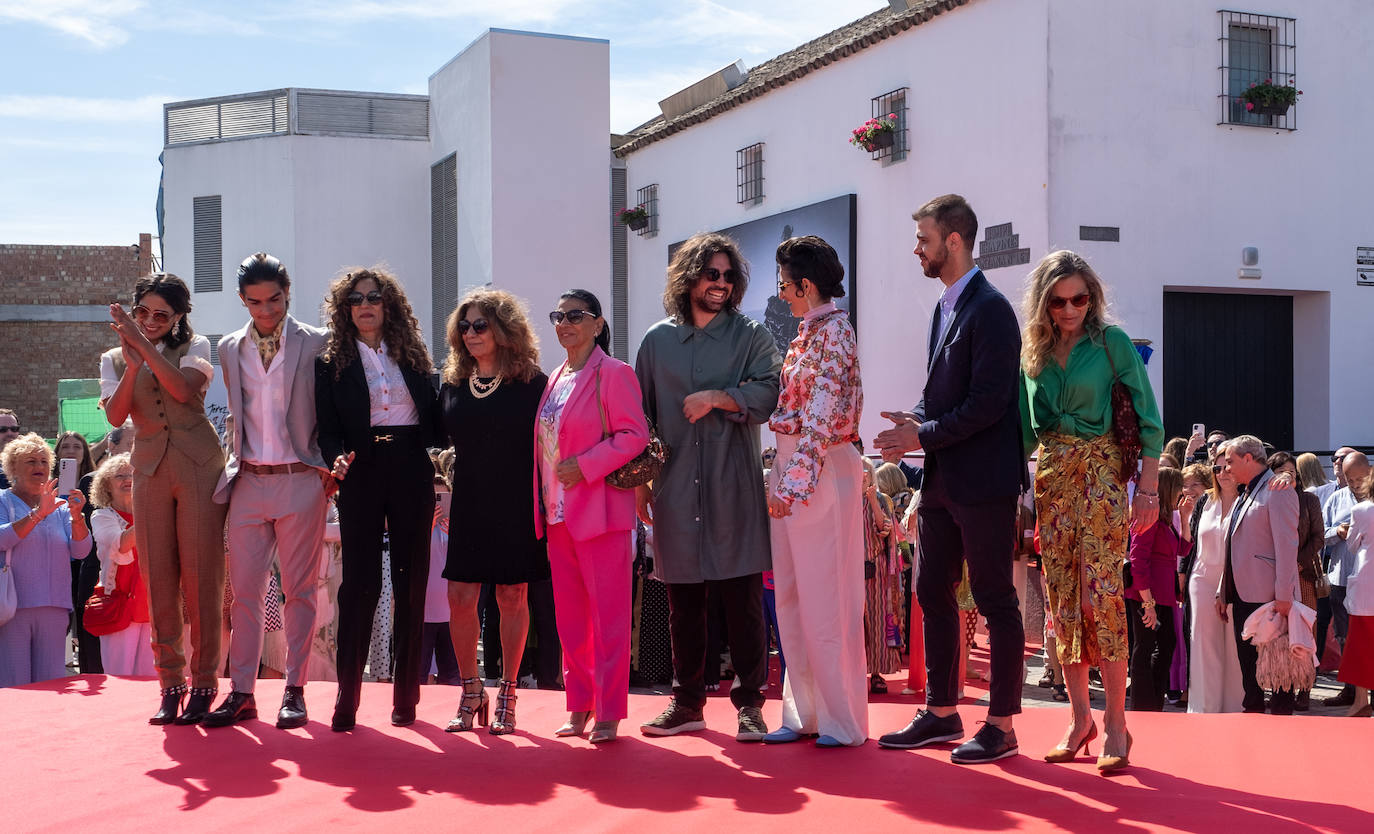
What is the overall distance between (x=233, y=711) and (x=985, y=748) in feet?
9.22

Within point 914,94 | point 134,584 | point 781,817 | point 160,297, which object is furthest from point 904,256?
point 781,817

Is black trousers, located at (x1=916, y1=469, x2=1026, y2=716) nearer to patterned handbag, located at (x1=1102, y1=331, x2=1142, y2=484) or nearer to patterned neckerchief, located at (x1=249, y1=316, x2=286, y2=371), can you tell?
patterned handbag, located at (x1=1102, y1=331, x2=1142, y2=484)

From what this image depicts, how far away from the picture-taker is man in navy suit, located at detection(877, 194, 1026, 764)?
4328mm

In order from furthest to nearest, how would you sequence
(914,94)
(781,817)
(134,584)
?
(914,94), (134,584), (781,817)

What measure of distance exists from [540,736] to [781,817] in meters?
1.49

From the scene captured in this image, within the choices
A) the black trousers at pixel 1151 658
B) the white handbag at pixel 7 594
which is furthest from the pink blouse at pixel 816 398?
the white handbag at pixel 7 594

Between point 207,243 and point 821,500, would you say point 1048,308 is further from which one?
point 207,243

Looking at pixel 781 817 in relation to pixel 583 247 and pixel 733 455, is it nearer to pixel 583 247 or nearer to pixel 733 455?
pixel 733 455

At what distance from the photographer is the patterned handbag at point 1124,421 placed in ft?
14.1

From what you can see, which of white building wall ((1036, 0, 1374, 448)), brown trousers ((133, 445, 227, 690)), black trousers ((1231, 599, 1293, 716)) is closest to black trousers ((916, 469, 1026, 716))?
brown trousers ((133, 445, 227, 690))

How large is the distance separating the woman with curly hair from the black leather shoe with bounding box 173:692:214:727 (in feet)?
1.76

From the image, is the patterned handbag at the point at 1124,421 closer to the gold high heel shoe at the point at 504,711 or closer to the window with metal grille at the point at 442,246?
the gold high heel shoe at the point at 504,711

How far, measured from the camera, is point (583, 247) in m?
22.9

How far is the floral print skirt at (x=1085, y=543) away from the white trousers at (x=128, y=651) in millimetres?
4876
